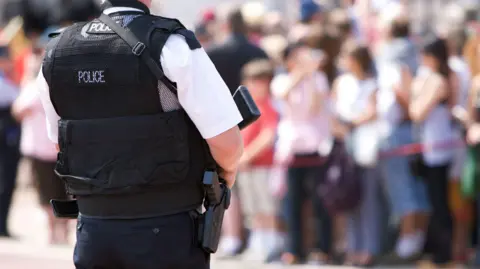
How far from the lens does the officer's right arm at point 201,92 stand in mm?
3801

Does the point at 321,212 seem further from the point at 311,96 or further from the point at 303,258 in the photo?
the point at 311,96

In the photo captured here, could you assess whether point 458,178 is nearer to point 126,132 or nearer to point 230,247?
point 230,247

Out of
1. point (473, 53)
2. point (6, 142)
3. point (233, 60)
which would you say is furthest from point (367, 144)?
point (6, 142)

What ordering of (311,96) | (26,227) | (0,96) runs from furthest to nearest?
(26,227) < (0,96) < (311,96)

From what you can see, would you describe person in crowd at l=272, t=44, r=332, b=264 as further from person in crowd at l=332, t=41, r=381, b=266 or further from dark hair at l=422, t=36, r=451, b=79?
dark hair at l=422, t=36, r=451, b=79

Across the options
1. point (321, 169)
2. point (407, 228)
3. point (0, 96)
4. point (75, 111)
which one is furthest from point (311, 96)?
point (75, 111)

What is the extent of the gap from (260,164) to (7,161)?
296cm

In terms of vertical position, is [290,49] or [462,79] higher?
[290,49]

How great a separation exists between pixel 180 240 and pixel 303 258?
428 centimetres

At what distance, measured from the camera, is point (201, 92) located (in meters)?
3.82

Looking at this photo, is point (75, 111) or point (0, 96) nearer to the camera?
point (75, 111)

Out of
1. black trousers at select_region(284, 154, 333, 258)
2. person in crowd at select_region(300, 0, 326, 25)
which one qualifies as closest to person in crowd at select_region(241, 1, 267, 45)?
person in crowd at select_region(300, 0, 326, 25)

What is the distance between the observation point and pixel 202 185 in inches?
157

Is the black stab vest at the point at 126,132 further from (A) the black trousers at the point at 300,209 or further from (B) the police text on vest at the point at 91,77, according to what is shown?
(A) the black trousers at the point at 300,209
